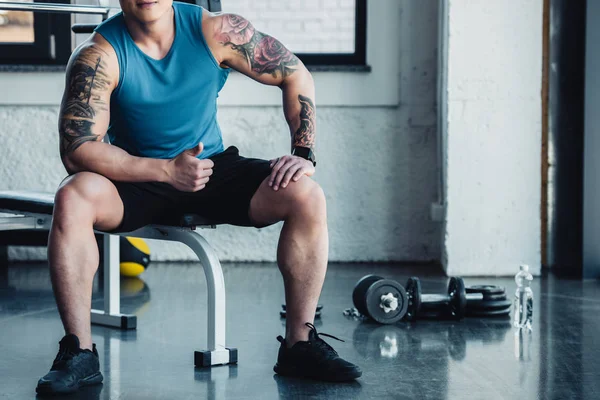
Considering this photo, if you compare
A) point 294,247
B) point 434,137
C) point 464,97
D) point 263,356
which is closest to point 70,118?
point 294,247

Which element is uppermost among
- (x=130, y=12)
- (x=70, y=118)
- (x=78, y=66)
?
(x=130, y=12)

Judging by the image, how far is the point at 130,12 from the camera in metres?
2.07

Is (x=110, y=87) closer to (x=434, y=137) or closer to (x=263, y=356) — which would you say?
(x=263, y=356)

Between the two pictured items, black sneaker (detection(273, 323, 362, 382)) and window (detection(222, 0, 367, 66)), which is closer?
black sneaker (detection(273, 323, 362, 382))

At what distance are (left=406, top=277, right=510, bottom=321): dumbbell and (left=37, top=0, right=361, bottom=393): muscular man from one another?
732mm

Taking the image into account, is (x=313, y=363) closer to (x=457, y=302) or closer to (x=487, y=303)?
(x=457, y=302)

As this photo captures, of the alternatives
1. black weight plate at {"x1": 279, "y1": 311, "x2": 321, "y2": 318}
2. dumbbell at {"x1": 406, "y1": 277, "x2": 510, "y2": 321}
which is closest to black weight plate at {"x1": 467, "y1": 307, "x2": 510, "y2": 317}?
dumbbell at {"x1": 406, "y1": 277, "x2": 510, "y2": 321}

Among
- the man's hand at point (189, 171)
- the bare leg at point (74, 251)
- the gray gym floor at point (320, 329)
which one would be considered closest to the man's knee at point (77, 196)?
the bare leg at point (74, 251)

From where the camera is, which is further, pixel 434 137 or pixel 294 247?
pixel 434 137

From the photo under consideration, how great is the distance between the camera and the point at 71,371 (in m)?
1.86

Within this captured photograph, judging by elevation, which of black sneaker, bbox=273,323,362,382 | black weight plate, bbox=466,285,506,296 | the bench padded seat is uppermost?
the bench padded seat

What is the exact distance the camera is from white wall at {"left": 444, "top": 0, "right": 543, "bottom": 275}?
3629 mm

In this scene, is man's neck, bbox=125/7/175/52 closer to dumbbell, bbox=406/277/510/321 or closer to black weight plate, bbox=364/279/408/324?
black weight plate, bbox=364/279/408/324

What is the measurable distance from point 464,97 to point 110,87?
2.00 metres
